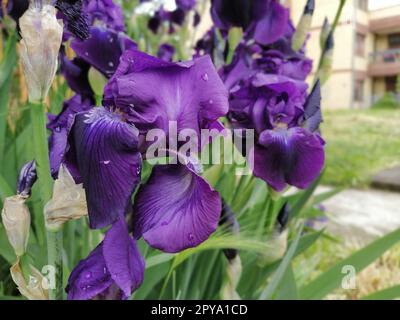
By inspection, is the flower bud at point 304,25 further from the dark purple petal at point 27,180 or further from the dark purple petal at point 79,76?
the dark purple petal at point 27,180

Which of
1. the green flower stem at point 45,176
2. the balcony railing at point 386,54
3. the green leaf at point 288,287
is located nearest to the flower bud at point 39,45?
the green flower stem at point 45,176

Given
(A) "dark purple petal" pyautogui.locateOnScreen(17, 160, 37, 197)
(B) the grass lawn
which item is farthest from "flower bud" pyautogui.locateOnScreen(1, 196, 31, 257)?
(B) the grass lawn

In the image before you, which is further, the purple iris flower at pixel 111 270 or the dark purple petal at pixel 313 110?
the dark purple petal at pixel 313 110

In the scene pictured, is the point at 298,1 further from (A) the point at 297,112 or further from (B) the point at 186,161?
(B) the point at 186,161

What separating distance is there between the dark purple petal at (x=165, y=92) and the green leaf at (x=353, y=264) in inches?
15.4

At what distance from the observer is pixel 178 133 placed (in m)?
0.32

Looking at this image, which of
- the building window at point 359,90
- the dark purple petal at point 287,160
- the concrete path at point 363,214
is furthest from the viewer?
the building window at point 359,90

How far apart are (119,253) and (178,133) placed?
9cm

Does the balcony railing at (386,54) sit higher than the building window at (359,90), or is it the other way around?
the balcony railing at (386,54)

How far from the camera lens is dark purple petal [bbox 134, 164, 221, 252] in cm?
30

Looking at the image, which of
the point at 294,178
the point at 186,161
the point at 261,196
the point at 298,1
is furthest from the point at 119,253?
the point at 298,1

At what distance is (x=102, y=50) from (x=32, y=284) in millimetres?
302

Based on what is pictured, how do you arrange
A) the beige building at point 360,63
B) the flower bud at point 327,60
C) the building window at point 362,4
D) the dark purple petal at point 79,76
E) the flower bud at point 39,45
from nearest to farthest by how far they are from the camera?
1. the flower bud at point 39,45
2. the dark purple petal at point 79,76
3. the flower bud at point 327,60
4. the building window at point 362,4
5. the beige building at point 360,63

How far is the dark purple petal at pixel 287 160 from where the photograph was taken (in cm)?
48
